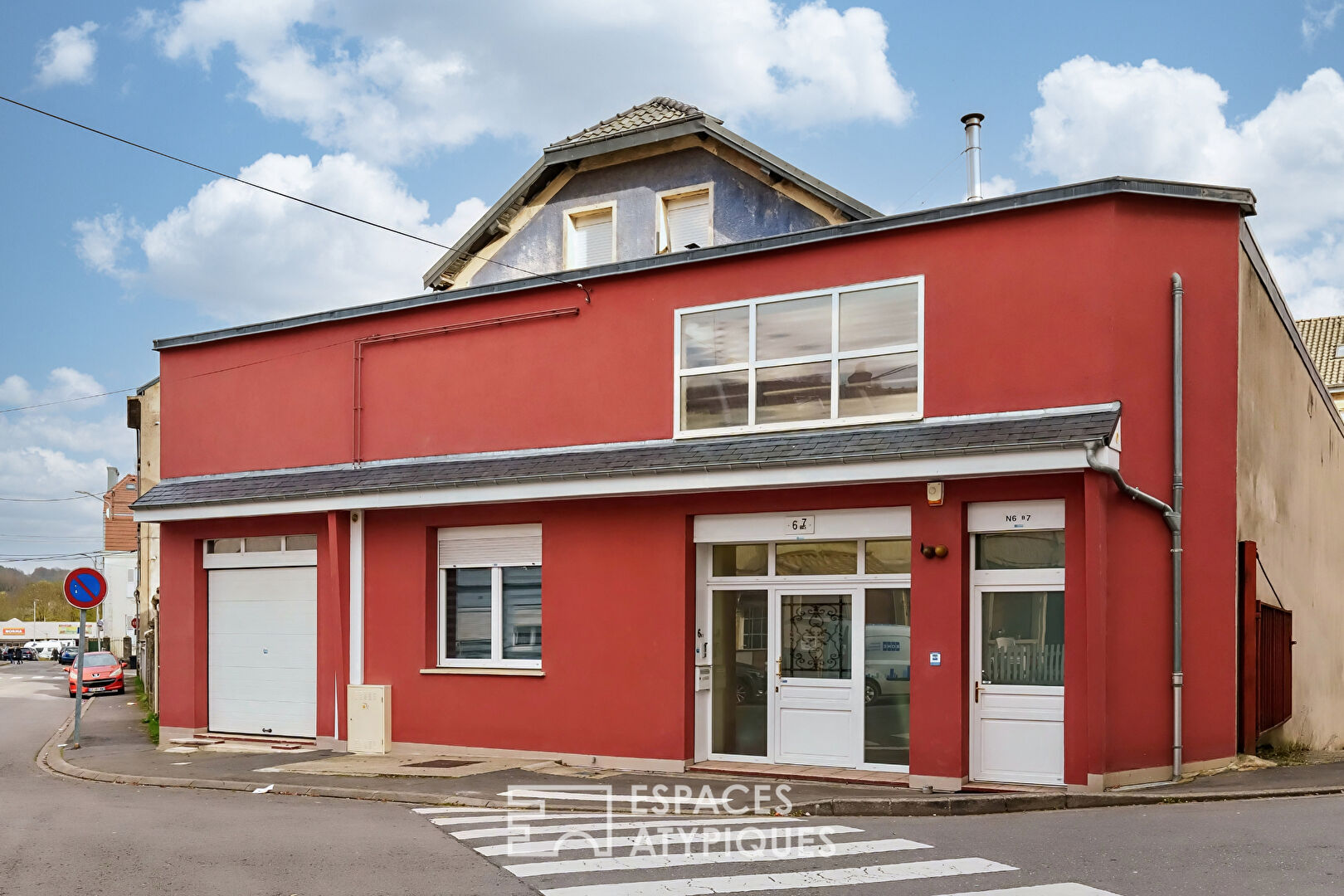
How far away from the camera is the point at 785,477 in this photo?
42.3 feet

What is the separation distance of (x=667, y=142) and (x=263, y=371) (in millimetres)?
7983

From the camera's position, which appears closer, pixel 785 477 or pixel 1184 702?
pixel 1184 702

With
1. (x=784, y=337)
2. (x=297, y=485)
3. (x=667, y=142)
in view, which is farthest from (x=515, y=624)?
(x=667, y=142)

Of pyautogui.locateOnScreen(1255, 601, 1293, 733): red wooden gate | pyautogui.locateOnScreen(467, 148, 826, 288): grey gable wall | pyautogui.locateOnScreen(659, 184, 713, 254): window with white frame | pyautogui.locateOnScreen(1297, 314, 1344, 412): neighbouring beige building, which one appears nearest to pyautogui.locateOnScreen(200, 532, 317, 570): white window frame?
pyautogui.locateOnScreen(467, 148, 826, 288): grey gable wall

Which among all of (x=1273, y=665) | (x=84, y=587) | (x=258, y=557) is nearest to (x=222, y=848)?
(x=258, y=557)

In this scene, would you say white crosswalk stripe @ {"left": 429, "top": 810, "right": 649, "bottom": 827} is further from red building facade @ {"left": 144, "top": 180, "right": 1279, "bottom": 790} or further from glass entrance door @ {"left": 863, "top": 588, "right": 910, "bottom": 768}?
glass entrance door @ {"left": 863, "top": 588, "right": 910, "bottom": 768}

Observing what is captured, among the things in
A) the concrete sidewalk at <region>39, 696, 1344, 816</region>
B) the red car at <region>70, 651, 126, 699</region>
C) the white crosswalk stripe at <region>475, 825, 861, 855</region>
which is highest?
the white crosswalk stripe at <region>475, 825, 861, 855</region>

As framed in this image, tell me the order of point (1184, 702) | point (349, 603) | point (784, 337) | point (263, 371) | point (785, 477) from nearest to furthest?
point (1184, 702)
point (785, 477)
point (784, 337)
point (349, 603)
point (263, 371)

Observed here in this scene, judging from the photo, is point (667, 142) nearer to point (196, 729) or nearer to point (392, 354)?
point (392, 354)

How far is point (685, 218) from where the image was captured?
22078 mm

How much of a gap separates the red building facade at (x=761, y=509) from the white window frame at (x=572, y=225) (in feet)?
20.4

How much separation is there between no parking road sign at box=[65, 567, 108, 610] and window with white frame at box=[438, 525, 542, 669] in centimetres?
596

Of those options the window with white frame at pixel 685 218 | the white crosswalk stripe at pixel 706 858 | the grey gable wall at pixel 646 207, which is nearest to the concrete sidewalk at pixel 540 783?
the white crosswalk stripe at pixel 706 858

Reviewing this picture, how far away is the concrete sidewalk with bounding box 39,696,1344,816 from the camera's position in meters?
11.3
